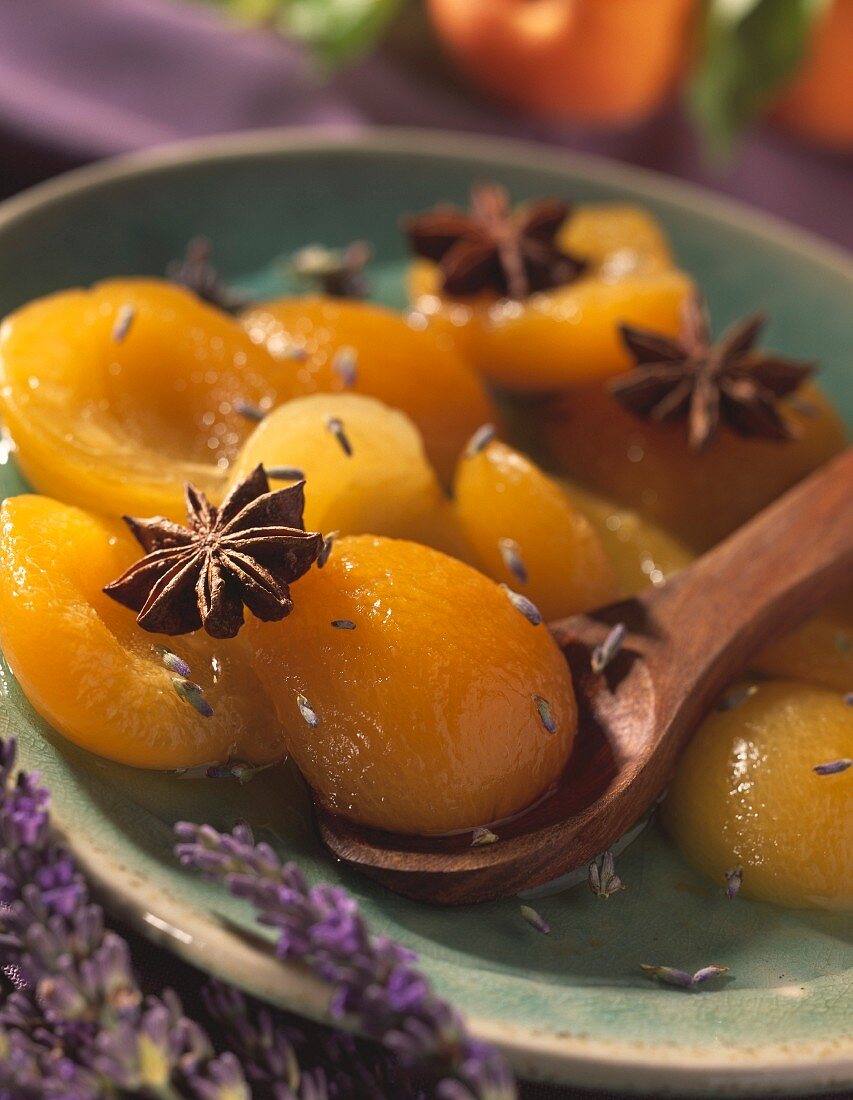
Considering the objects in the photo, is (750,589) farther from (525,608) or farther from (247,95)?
(247,95)

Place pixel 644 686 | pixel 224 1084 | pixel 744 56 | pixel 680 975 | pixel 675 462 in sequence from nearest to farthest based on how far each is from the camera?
pixel 224 1084, pixel 680 975, pixel 644 686, pixel 675 462, pixel 744 56

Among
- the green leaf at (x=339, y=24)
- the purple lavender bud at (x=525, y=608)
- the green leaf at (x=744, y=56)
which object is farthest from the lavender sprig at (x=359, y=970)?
the green leaf at (x=744, y=56)

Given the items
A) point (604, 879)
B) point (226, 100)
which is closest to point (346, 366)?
point (604, 879)

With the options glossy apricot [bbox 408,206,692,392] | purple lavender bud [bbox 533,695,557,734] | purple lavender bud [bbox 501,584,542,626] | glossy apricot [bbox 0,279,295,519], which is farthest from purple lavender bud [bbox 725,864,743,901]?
glossy apricot [bbox 408,206,692,392]

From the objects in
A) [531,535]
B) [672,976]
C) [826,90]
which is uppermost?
[826,90]

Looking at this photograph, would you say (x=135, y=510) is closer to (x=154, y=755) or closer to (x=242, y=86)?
Result: (x=154, y=755)

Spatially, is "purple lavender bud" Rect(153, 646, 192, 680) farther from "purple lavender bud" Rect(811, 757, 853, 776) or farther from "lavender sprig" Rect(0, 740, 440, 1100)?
"purple lavender bud" Rect(811, 757, 853, 776)

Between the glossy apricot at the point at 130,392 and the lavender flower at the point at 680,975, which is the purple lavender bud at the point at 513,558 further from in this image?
the lavender flower at the point at 680,975
